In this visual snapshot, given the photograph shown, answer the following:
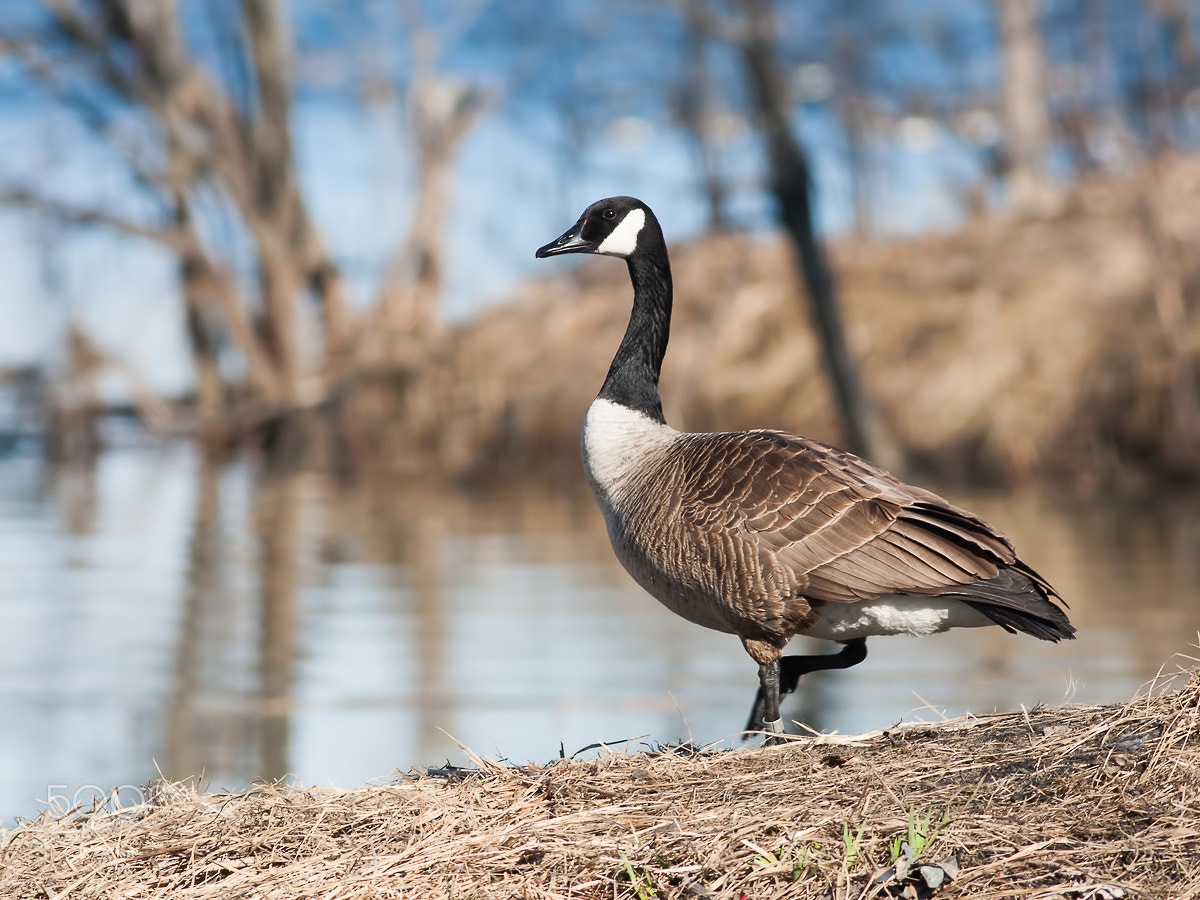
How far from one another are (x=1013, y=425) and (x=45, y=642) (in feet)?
41.1

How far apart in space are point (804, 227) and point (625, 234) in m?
12.6

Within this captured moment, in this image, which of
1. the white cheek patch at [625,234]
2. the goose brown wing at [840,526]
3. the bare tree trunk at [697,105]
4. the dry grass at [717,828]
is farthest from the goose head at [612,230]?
the bare tree trunk at [697,105]

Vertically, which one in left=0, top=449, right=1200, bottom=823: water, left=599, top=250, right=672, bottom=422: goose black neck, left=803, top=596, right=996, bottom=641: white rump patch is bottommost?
left=0, top=449, right=1200, bottom=823: water

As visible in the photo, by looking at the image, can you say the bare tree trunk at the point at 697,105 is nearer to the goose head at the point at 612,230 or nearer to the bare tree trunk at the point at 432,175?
the bare tree trunk at the point at 432,175

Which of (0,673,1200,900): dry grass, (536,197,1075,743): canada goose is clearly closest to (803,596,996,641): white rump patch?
(536,197,1075,743): canada goose

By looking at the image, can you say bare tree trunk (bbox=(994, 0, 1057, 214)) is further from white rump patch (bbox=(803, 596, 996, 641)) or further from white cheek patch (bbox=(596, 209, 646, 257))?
white rump patch (bbox=(803, 596, 996, 641))

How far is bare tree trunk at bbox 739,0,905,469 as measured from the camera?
57.8ft

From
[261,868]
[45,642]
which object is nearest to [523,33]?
[45,642]

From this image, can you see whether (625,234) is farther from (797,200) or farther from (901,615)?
(797,200)

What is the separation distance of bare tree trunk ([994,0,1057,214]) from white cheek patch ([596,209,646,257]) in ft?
74.1

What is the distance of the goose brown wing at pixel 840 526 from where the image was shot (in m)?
4.40

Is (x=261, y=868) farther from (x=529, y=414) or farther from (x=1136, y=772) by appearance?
(x=529, y=414)

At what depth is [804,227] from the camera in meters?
18.1

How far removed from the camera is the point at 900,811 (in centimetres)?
333
